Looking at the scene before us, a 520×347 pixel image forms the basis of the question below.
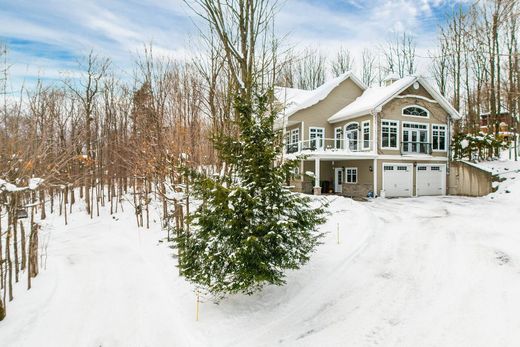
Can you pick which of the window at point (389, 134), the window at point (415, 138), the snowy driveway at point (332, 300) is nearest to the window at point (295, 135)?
the window at point (389, 134)

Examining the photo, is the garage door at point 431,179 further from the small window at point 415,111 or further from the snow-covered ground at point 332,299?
the snow-covered ground at point 332,299

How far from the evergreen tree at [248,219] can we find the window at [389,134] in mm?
15515

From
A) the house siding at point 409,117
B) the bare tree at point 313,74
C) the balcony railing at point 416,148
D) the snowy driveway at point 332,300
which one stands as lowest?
the snowy driveway at point 332,300

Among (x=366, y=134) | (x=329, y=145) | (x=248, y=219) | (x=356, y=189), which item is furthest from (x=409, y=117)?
(x=248, y=219)

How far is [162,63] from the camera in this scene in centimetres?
1327

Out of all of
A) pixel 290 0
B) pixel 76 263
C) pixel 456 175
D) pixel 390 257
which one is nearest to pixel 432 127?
pixel 456 175

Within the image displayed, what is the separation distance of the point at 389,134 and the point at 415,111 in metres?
2.86

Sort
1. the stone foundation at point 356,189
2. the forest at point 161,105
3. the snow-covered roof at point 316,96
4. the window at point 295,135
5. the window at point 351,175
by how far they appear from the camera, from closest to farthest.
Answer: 1. the forest at point 161,105
2. the stone foundation at point 356,189
3. the snow-covered roof at point 316,96
4. the window at point 351,175
5. the window at point 295,135

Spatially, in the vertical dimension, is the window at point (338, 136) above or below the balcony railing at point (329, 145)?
above

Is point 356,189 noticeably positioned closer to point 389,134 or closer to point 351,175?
point 351,175

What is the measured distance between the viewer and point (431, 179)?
21.8 metres

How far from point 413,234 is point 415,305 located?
16.6 feet

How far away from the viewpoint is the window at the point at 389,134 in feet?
67.7

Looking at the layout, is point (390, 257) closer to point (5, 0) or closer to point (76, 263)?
point (76, 263)
